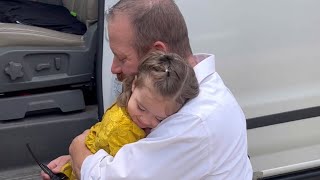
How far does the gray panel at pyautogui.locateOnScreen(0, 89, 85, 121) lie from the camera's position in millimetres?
2623

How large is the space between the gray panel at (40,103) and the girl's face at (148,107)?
3.44 ft

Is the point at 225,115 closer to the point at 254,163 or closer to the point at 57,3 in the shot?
the point at 254,163

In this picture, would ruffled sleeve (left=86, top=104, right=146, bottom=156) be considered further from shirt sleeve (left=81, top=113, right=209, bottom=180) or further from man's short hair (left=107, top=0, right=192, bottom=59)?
man's short hair (left=107, top=0, right=192, bottom=59)

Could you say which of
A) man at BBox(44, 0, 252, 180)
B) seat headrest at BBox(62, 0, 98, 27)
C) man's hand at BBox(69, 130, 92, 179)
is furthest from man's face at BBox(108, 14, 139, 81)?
seat headrest at BBox(62, 0, 98, 27)

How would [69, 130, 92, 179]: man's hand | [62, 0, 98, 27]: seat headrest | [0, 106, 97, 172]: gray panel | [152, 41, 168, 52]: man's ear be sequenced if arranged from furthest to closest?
[62, 0, 98, 27]: seat headrest < [0, 106, 97, 172]: gray panel < [69, 130, 92, 179]: man's hand < [152, 41, 168, 52]: man's ear

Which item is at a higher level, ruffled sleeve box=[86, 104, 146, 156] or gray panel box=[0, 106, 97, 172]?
ruffled sleeve box=[86, 104, 146, 156]

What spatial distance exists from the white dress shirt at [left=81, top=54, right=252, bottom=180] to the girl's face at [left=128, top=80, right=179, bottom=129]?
0.02 meters

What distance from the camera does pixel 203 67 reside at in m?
1.76

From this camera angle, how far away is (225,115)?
1.72m

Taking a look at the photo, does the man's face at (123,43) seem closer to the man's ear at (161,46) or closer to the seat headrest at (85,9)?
the man's ear at (161,46)

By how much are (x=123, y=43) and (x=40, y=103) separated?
1.04 meters

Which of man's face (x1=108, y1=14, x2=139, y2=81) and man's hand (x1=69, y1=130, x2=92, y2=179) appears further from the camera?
man's hand (x1=69, y1=130, x2=92, y2=179)

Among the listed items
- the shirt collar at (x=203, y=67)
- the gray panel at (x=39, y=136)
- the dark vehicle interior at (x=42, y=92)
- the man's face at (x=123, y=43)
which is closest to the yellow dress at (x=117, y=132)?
the man's face at (x=123, y=43)

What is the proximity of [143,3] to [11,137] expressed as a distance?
113 centimetres
